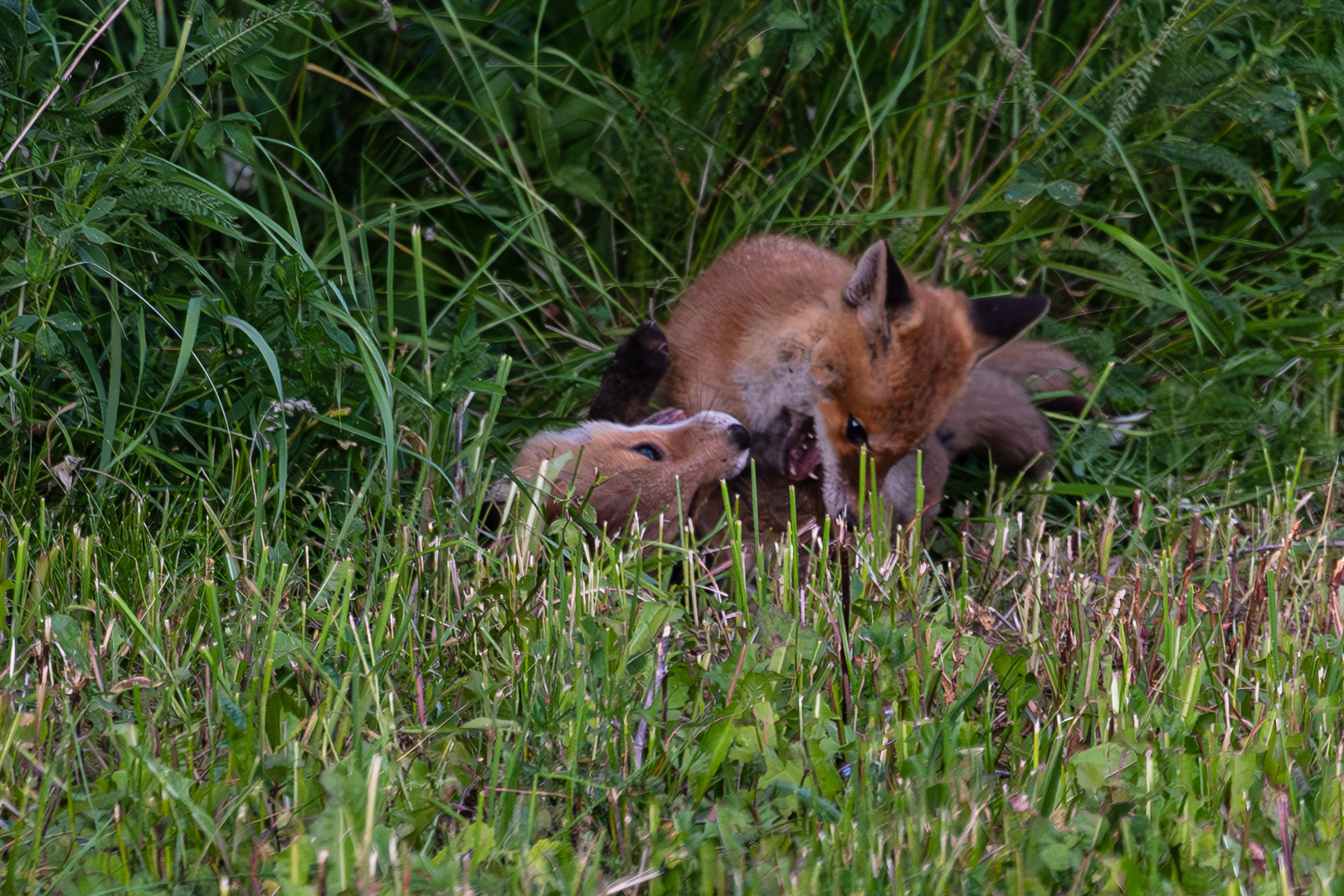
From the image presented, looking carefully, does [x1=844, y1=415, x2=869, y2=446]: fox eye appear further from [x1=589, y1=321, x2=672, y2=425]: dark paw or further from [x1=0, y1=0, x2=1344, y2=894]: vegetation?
[x1=589, y1=321, x2=672, y2=425]: dark paw

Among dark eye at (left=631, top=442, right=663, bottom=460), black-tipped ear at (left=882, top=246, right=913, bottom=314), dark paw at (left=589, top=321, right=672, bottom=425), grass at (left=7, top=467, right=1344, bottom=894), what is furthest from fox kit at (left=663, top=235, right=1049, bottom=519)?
grass at (left=7, top=467, right=1344, bottom=894)

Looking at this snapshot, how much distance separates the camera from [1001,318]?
4008 millimetres

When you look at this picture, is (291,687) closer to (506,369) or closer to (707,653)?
(707,653)

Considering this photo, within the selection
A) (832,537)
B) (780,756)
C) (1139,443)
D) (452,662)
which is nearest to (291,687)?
(452,662)

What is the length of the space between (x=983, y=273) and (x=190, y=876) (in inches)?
145

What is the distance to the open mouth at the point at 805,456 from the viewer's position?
4.06 meters

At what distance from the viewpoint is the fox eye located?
4094 mm

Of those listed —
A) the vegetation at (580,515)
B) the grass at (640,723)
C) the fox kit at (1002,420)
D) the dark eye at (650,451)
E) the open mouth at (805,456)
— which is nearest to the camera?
the grass at (640,723)

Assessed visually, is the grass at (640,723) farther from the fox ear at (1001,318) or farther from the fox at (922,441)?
the fox ear at (1001,318)

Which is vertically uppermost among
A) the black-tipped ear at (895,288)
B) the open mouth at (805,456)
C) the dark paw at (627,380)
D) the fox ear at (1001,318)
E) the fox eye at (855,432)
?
the black-tipped ear at (895,288)

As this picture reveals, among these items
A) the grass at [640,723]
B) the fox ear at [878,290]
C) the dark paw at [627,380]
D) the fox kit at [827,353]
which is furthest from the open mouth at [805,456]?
the grass at [640,723]

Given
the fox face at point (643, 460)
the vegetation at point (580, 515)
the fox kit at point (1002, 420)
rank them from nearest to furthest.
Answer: the vegetation at point (580, 515) < the fox face at point (643, 460) < the fox kit at point (1002, 420)

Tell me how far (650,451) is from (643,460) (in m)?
0.07

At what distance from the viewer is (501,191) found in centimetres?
451
